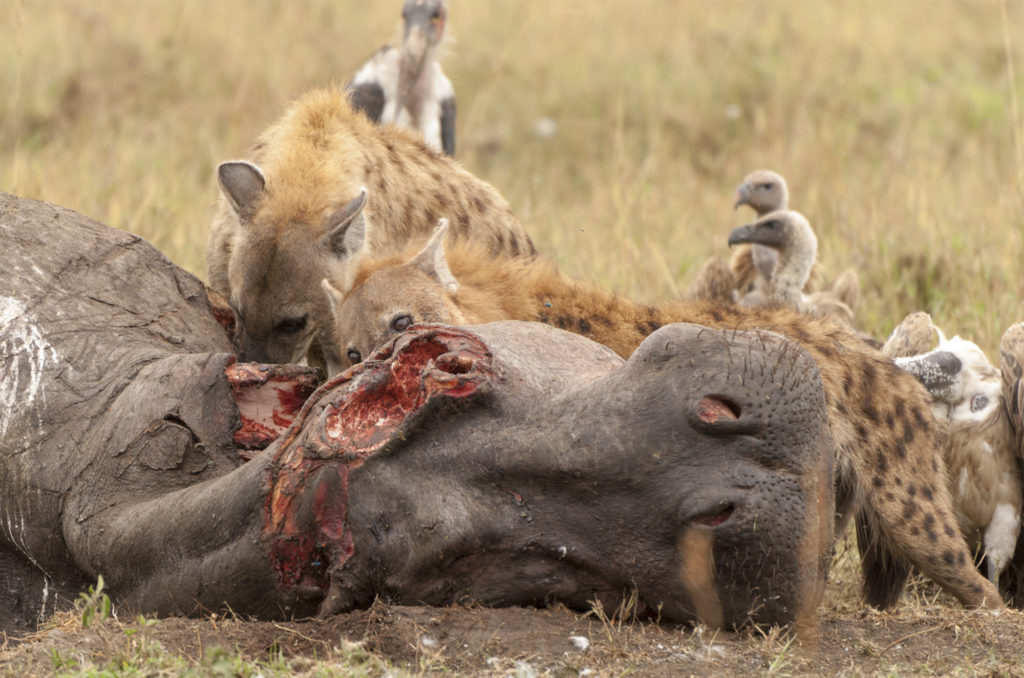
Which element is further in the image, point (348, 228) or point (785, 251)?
point (785, 251)

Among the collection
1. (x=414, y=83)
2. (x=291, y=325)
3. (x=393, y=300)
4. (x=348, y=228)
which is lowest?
(x=291, y=325)

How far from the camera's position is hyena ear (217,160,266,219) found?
4.58 metres

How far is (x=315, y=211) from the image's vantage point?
464 cm

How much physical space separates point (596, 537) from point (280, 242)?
2363 millimetres

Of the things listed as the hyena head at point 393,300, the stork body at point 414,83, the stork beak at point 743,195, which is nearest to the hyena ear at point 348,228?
the hyena head at point 393,300

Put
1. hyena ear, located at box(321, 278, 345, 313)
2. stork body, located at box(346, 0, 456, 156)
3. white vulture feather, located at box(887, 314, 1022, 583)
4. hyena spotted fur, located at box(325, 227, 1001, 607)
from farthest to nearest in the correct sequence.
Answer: stork body, located at box(346, 0, 456, 156), white vulture feather, located at box(887, 314, 1022, 583), hyena ear, located at box(321, 278, 345, 313), hyena spotted fur, located at box(325, 227, 1001, 607)

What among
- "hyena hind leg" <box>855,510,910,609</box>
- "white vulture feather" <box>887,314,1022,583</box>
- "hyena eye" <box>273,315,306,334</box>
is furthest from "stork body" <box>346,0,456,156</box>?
"hyena hind leg" <box>855,510,910,609</box>

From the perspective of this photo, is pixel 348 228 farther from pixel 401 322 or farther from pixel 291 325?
pixel 401 322

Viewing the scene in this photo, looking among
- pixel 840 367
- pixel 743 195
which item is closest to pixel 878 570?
pixel 840 367

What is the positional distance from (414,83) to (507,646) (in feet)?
21.0

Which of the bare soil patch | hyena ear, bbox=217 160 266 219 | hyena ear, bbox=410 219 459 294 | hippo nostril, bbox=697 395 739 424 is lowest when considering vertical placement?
the bare soil patch

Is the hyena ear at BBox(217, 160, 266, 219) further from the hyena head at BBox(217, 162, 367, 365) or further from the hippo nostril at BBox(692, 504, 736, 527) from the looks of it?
the hippo nostril at BBox(692, 504, 736, 527)

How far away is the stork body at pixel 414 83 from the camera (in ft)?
27.0

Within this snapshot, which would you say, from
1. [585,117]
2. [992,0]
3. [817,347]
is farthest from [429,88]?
[992,0]
